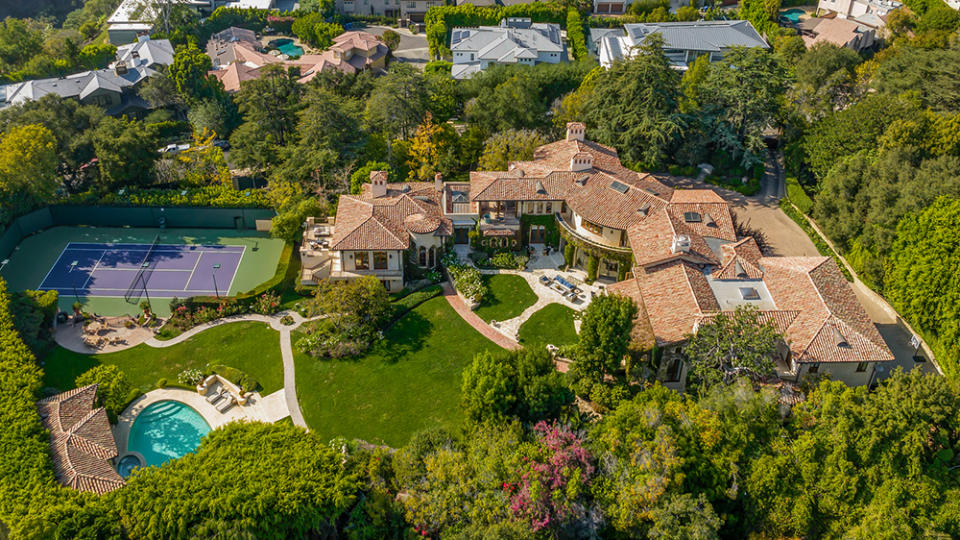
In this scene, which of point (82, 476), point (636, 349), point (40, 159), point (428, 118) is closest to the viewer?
point (82, 476)

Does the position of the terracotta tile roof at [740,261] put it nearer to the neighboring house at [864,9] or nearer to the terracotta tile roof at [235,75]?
the terracotta tile roof at [235,75]

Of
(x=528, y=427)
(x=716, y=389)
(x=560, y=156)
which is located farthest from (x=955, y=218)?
(x=528, y=427)

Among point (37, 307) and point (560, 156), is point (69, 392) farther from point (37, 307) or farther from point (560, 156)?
point (560, 156)

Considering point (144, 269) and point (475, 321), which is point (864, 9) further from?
point (144, 269)

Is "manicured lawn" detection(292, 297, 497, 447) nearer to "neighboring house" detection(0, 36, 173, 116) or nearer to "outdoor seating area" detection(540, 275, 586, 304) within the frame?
"outdoor seating area" detection(540, 275, 586, 304)

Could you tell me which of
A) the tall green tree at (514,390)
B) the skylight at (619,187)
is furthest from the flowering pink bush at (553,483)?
the skylight at (619,187)
